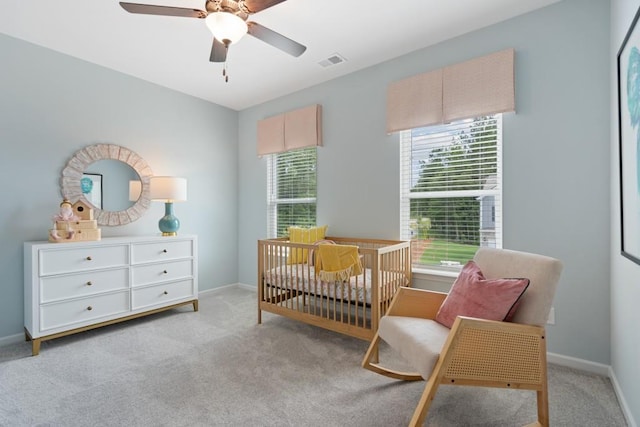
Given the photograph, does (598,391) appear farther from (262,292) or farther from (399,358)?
(262,292)

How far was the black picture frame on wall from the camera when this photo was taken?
Answer: 4.63ft

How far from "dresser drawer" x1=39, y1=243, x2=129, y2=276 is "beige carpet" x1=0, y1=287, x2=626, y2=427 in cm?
62

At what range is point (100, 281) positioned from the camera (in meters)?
2.71

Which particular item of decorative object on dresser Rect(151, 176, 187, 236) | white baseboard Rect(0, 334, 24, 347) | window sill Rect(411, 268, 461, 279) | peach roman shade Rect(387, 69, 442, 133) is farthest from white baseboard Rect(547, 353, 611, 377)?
white baseboard Rect(0, 334, 24, 347)

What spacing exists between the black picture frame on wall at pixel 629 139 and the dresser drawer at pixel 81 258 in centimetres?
356

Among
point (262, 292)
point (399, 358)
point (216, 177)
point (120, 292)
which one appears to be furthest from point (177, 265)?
point (399, 358)

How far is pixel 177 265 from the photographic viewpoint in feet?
10.7

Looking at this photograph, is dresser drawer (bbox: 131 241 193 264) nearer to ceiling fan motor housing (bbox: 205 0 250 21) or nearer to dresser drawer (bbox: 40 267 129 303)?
dresser drawer (bbox: 40 267 129 303)

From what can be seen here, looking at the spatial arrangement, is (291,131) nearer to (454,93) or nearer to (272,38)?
(272,38)

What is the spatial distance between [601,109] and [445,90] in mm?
1031

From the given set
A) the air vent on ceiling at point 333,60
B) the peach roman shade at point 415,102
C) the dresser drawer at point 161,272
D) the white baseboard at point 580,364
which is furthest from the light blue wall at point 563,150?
the dresser drawer at point 161,272

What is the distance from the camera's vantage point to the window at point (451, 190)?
8.14 ft

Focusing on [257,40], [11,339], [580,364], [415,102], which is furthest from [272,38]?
[11,339]

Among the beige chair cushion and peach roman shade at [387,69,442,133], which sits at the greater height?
peach roman shade at [387,69,442,133]
